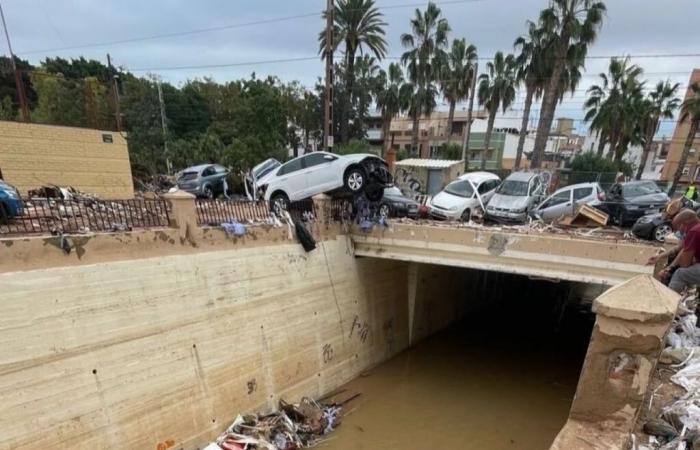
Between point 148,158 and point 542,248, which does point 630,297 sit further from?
point 148,158

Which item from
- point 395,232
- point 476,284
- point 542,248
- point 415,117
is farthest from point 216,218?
point 415,117

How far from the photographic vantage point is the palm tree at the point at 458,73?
3097 cm

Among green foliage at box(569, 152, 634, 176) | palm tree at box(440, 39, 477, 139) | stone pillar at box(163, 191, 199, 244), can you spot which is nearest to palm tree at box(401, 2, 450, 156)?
palm tree at box(440, 39, 477, 139)

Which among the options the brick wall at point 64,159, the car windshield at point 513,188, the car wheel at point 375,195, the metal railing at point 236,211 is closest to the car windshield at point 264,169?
the metal railing at point 236,211

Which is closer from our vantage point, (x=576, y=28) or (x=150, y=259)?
(x=150, y=259)

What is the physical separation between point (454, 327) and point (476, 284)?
9.14 ft

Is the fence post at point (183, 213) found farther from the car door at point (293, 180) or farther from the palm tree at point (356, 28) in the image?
the palm tree at point (356, 28)

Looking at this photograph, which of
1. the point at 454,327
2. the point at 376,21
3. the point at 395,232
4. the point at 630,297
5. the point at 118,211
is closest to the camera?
the point at 630,297

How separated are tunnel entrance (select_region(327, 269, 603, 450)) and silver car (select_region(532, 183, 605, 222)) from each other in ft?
13.7

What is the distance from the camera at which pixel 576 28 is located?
790 inches

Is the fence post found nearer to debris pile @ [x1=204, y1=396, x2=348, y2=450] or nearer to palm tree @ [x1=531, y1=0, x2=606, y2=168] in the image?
debris pile @ [x1=204, y1=396, x2=348, y2=450]

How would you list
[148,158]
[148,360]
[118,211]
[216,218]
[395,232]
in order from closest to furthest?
[148,360] < [118,211] < [216,218] < [395,232] < [148,158]

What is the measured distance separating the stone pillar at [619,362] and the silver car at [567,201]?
38.4 ft

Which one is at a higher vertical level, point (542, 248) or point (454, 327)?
point (542, 248)
